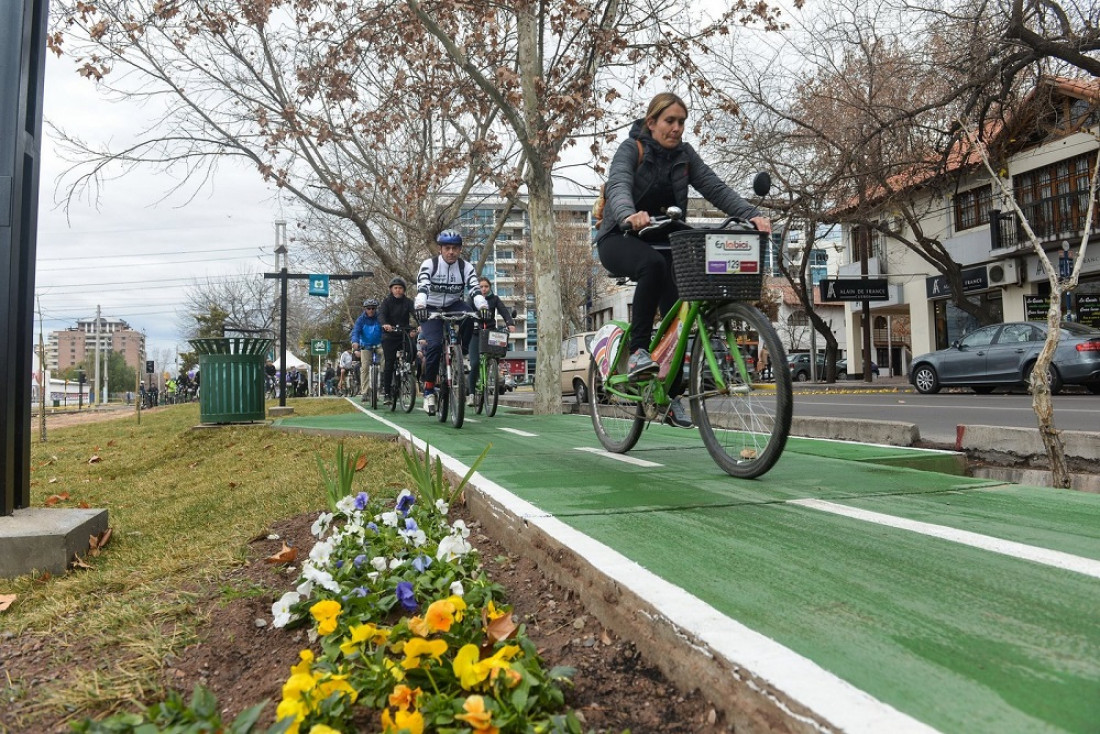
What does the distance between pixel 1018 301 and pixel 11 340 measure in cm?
3098

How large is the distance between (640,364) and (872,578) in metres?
2.65

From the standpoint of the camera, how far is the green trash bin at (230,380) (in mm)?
10680

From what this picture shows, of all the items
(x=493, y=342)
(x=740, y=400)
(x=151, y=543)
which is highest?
(x=493, y=342)

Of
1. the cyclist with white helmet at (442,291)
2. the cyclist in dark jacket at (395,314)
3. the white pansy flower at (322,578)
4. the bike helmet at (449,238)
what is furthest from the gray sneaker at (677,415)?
the cyclist in dark jacket at (395,314)

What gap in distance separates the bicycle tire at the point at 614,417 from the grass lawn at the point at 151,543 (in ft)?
4.92

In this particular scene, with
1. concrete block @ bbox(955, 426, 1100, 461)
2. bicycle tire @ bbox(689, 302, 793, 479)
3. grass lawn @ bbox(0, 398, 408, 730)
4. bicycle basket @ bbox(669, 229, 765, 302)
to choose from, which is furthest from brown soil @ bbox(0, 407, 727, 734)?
concrete block @ bbox(955, 426, 1100, 461)

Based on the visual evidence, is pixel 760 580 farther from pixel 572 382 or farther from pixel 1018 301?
pixel 1018 301

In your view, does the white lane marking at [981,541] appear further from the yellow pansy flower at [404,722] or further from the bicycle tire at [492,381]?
the bicycle tire at [492,381]

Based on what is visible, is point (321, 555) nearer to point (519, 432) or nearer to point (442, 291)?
point (519, 432)

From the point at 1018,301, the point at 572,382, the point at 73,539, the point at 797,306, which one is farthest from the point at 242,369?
the point at 797,306

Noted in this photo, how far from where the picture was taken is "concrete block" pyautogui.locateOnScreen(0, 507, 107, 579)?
3416mm

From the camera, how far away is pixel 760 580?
2131 mm

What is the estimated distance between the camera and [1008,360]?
680 inches

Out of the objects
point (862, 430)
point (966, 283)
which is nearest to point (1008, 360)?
point (862, 430)
